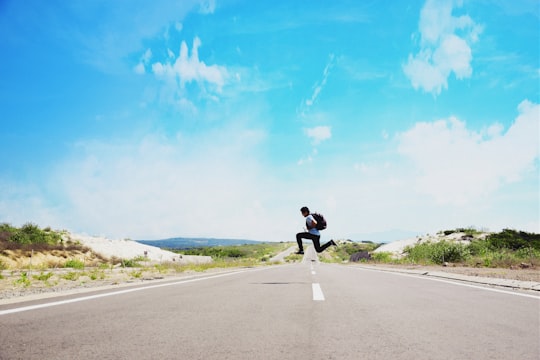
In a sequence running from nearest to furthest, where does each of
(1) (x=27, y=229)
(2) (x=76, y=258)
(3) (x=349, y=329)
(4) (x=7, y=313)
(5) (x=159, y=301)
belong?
(3) (x=349, y=329)
(4) (x=7, y=313)
(5) (x=159, y=301)
(2) (x=76, y=258)
(1) (x=27, y=229)

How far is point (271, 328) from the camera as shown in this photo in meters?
4.85

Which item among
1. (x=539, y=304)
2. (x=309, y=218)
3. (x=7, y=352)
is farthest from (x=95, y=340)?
(x=309, y=218)

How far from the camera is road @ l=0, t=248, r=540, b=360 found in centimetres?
374

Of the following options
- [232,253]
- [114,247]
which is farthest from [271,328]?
[232,253]

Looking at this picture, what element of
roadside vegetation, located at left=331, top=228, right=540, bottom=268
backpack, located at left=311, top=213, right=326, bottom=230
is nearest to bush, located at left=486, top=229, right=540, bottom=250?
roadside vegetation, located at left=331, top=228, right=540, bottom=268

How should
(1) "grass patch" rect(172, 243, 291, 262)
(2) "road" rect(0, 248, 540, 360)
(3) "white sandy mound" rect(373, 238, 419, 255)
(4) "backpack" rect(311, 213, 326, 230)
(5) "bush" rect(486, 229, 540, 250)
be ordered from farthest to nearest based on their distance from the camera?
(1) "grass patch" rect(172, 243, 291, 262) < (3) "white sandy mound" rect(373, 238, 419, 255) < (5) "bush" rect(486, 229, 540, 250) < (4) "backpack" rect(311, 213, 326, 230) < (2) "road" rect(0, 248, 540, 360)

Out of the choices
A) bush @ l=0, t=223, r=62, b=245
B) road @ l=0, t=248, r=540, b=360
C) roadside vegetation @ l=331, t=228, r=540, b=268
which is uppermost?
bush @ l=0, t=223, r=62, b=245

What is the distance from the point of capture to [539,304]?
6879 millimetres

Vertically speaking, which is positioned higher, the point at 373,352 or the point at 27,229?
the point at 27,229

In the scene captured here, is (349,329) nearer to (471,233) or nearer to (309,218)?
(309,218)

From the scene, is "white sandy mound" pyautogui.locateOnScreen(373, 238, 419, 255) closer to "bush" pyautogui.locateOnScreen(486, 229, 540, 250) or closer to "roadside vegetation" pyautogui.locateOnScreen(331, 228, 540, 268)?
"roadside vegetation" pyautogui.locateOnScreen(331, 228, 540, 268)

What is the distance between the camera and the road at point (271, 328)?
3.74 m

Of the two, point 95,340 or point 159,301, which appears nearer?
A: point 95,340

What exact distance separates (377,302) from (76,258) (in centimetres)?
3639
